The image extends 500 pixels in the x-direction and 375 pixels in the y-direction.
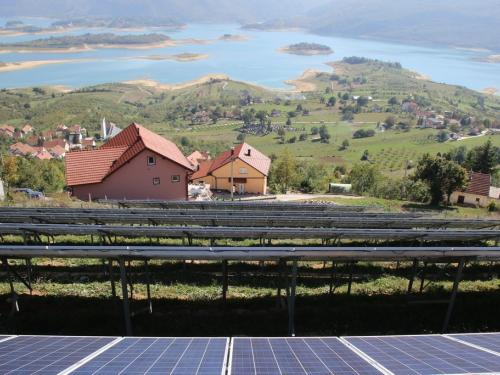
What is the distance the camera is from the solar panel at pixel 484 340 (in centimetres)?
618

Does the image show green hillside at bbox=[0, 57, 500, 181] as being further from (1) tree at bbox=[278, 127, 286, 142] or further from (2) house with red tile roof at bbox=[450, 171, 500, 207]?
(2) house with red tile roof at bbox=[450, 171, 500, 207]

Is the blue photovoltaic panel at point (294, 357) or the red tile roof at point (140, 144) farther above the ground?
the red tile roof at point (140, 144)

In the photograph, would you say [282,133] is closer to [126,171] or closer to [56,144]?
[56,144]

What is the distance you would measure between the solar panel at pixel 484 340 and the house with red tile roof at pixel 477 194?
36.4 m

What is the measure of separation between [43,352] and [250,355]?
10.8ft

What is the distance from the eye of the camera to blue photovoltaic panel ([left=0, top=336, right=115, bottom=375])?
4.99 meters

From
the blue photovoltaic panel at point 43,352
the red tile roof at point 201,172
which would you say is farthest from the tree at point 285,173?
the blue photovoltaic panel at point 43,352

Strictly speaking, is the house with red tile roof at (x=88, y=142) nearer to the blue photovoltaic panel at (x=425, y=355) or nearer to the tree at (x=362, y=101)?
the blue photovoltaic panel at (x=425, y=355)

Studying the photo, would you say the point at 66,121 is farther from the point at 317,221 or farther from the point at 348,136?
the point at 317,221

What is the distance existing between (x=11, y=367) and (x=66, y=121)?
124 m

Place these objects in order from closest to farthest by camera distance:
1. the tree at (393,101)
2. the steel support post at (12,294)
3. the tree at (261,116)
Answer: the steel support post at (12,294)
the tree at (261,116)
the tree at (393,101)

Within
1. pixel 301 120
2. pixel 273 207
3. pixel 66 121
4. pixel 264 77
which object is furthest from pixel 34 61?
pixel 273 207

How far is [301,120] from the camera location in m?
129

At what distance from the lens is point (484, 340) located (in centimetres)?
653
